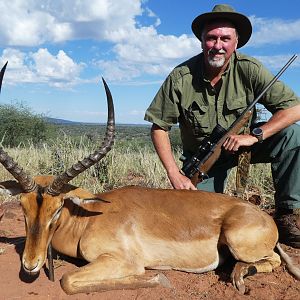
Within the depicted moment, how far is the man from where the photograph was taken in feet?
22.0

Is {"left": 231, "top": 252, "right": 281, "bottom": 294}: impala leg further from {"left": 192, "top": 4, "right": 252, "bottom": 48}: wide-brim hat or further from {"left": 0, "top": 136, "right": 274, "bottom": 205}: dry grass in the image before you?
{"left": 192, "top": 4, "right": 252, "bottom": 48}: wide-brim hat

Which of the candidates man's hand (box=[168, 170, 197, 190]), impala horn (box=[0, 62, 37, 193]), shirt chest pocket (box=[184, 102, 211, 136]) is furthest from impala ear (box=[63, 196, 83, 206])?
shirt chest pocket (box=[184, 102, 211, 136])

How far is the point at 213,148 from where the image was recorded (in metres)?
6.79

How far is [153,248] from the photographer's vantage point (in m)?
5.38

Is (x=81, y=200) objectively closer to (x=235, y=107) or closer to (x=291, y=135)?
(x=235, y=107)

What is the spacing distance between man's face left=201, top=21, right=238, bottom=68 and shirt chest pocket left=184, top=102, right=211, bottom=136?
69cm

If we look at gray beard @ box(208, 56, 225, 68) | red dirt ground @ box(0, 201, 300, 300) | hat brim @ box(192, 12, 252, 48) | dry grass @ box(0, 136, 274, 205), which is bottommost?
red dirt ground @ box(0, 201, 300, 300)

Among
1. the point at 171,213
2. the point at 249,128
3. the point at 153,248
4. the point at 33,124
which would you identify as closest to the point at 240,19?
the point at 249,128

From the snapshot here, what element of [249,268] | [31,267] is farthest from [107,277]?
[249,268]

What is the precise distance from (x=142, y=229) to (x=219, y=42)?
3.05 metres

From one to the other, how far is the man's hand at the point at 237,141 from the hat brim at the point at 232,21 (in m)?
1.66

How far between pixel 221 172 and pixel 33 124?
2180 cm

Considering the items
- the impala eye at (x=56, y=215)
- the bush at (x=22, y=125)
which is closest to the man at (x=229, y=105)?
the impala eye at (x=56, y=215)

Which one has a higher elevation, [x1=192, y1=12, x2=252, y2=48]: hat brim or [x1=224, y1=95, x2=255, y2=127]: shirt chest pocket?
[x1=192, y1=12, x2=252, y2=48]: hat brim
